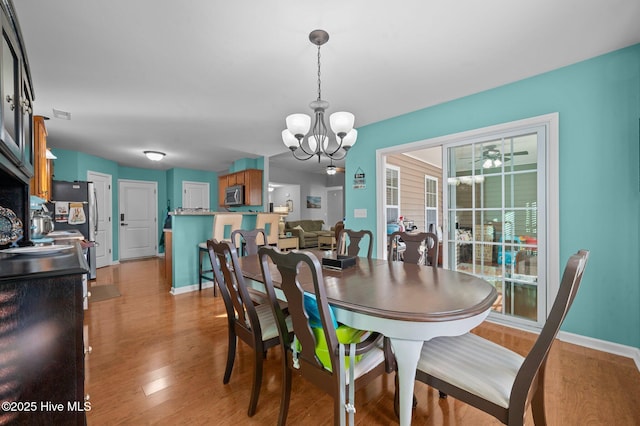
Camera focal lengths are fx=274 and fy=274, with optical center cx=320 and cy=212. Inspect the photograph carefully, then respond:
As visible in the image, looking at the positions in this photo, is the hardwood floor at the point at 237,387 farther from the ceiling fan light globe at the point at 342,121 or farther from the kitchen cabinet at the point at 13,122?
the ceiling fan light globe at the point at 342,121

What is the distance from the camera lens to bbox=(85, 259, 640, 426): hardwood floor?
1558 mm

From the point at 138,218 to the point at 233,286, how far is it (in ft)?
22.6

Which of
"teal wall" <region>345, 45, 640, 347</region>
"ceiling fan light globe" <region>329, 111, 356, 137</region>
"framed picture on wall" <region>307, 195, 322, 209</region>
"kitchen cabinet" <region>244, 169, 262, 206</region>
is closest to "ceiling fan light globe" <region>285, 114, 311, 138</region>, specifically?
"ceiling fan light globe" <region>329, 111, 356, 137</region>

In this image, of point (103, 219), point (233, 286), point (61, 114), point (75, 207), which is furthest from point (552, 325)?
point (103, 219)

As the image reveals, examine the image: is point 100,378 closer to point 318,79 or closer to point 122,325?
point 122,325

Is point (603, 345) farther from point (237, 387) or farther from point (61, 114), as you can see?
point (61, 114)

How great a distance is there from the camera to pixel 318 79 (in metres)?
2.58

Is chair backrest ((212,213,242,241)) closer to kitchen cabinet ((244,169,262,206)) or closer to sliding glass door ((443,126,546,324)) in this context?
kitchen cabinet ((244,169,262,206))

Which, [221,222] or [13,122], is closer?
[13,122]

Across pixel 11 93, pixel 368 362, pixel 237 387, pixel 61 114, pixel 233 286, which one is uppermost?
pixel 61 114

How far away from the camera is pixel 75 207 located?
15.2 feet

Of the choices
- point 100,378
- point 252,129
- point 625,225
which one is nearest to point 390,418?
point 100,378

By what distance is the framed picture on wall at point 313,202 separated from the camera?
930cm

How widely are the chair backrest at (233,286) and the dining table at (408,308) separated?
8.4 inches
